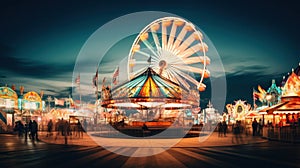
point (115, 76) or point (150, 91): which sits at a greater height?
point (115, 76)

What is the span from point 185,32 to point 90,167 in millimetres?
26874

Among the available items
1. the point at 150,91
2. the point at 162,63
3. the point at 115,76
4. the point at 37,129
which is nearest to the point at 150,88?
the point at 150,91

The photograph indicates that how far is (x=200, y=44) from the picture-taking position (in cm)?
3466

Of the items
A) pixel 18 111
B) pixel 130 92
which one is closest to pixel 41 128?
pixel 18 111

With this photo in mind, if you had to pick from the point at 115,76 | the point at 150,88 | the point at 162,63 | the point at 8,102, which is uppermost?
the point at 162,63

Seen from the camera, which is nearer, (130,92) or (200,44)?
(130,92)

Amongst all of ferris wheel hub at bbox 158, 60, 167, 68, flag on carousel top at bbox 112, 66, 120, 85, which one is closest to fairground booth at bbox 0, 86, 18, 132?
flag on carousel top at bbox 112, 66, 120, 85

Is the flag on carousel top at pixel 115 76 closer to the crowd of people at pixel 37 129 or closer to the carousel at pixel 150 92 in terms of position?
the carousel at pixel 150 92

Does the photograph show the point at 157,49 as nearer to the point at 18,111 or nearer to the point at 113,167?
the point at 113,167

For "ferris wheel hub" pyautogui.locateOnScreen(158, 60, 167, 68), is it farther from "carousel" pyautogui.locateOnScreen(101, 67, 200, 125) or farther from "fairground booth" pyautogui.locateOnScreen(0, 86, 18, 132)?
"fairground booth" pyautogui.locateOnScreen(0, 86, 18, 132)

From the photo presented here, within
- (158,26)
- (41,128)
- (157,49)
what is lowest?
(41,128)

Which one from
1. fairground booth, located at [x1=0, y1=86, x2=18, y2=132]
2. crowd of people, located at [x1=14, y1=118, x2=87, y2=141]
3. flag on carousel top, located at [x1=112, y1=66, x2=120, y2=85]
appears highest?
flag on carousel top, located at [x1=112, y1=66, x2=120, y2=85]

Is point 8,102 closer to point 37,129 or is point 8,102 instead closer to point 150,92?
point 37,129

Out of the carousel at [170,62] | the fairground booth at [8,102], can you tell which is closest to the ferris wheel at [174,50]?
the carousel at [170,62]
